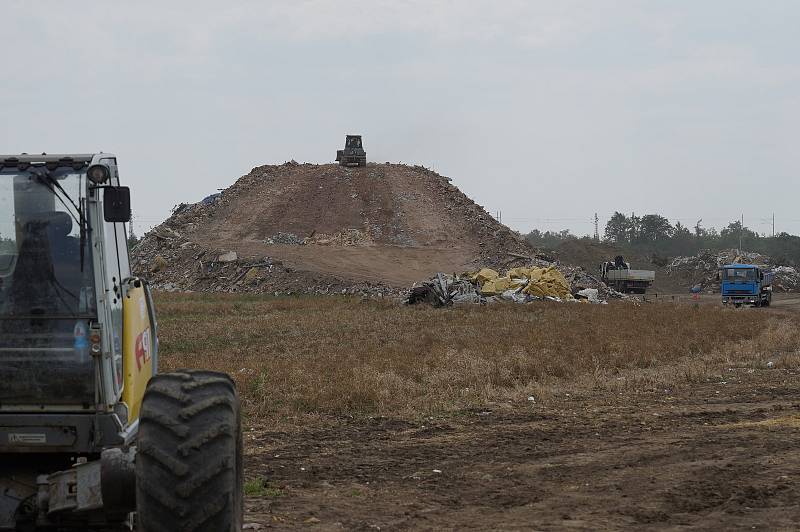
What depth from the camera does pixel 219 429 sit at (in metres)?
5.61

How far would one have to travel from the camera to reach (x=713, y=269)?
7606cm

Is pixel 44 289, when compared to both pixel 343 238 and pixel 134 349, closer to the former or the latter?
pixel 134 349

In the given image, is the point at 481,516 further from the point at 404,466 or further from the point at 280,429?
the point at 280,429

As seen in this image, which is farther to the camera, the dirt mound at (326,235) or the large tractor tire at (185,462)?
the dirt mound at (326,235)

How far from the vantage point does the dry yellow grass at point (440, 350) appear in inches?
585

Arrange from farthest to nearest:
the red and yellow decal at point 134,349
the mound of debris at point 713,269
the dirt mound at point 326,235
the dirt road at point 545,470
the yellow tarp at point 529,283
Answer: the mound of debris at point 713,269, the dirt mound at point 326,235, the yellow tarp at point 529,283, the dirt road at point 545,470, the red and yellow decal at point 134,349

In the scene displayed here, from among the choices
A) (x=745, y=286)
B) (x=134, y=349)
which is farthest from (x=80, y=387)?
(x=745, y=286)

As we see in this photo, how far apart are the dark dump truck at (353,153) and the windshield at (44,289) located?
6696 cm

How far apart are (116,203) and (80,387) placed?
111 cm

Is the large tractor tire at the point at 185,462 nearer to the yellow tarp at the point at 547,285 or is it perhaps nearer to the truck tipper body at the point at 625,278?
the yellow tarp at the point at 547,285

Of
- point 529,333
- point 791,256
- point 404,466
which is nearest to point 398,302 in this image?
point 529,333

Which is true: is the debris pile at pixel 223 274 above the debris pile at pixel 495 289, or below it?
above

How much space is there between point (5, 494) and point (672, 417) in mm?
9226

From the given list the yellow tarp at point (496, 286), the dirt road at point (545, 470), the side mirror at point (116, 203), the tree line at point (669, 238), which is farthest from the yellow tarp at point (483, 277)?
the tree line at point (669, 238)
